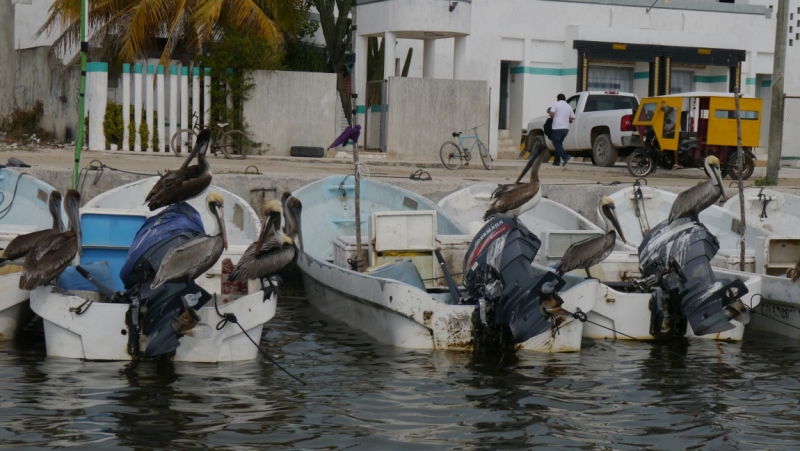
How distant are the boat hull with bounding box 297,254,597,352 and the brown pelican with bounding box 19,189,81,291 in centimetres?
294

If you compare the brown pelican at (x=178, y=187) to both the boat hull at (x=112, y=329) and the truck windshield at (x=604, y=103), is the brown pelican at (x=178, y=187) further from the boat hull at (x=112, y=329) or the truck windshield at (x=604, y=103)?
the truck windshield at (x=604, y=103)

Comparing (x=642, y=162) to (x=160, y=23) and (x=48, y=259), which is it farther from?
(x=48, y=259)

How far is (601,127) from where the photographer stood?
79.3 feet

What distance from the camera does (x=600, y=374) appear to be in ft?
32.3

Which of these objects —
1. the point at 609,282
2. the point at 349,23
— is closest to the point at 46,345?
the point at 609,282

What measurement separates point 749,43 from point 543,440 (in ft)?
83.6

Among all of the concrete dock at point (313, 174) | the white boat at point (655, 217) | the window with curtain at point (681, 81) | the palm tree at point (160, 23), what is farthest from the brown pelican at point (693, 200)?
the window with curtain at point (681, 81)

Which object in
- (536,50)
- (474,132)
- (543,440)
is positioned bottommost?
(543,440)

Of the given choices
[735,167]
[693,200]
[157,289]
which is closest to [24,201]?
[157,289]

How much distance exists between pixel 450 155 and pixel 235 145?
451cm

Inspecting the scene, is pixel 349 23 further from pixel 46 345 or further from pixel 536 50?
pixel 46 345

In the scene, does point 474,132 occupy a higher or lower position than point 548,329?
higher

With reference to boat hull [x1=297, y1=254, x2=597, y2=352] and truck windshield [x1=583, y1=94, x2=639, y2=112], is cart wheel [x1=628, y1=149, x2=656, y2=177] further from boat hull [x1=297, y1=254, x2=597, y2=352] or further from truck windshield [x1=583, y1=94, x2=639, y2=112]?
boat hull [x1=297, y1=254, x2=597, y2=352]

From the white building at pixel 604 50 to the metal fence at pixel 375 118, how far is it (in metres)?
1.40
